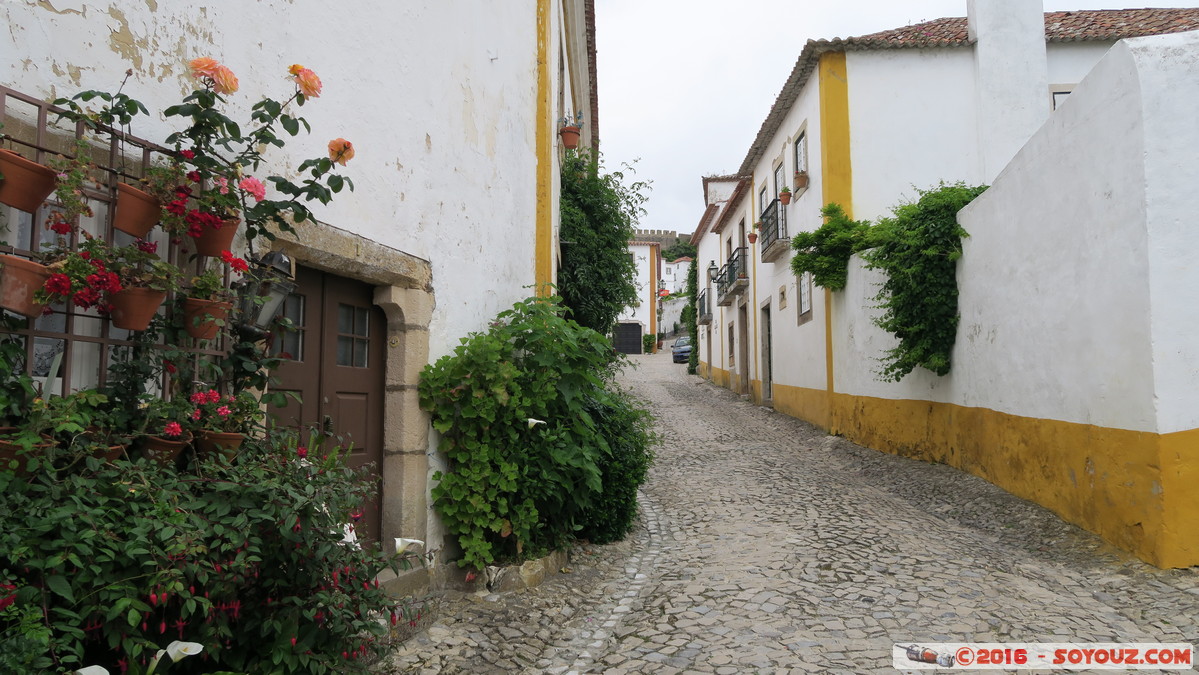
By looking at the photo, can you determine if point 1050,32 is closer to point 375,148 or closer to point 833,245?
point 833,245

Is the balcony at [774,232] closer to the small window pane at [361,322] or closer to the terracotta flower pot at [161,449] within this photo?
the small window pane at [361,322]

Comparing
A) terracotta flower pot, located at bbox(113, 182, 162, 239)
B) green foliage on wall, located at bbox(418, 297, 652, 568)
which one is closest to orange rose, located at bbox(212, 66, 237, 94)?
terracotta flower pot, located at bbox(113, 182, 162, 239)

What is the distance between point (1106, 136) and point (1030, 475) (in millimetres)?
2687

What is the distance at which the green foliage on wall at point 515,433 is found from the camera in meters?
4.33

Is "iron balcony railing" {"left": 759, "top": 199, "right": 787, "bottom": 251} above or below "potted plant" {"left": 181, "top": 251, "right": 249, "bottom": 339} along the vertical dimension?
above

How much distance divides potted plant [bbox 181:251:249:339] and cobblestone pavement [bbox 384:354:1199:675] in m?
1.75

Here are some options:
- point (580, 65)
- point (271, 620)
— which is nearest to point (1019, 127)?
point (580, 65)

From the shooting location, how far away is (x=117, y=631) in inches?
76.8

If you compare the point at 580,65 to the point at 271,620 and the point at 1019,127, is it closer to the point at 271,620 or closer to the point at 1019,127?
the point at 1019,127

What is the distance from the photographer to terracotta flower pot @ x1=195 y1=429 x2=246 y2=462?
2465 mm

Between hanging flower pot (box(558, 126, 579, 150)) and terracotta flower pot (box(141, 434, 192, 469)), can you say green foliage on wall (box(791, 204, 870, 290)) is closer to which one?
hanging flower pot (box(558, 126, 579, 150))

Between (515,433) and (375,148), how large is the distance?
1.82 meters

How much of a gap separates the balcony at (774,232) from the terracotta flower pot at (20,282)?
11.8 metres

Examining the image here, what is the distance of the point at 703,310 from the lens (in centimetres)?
2491
